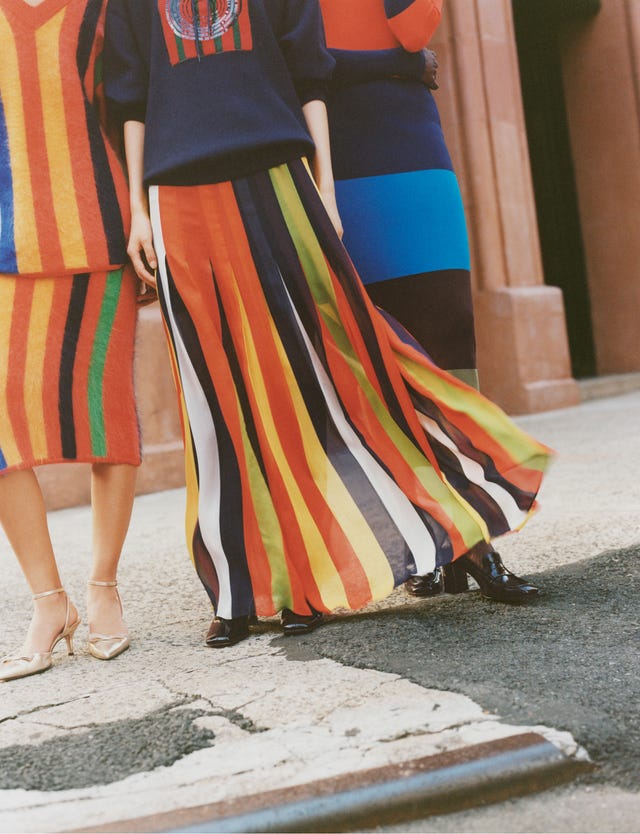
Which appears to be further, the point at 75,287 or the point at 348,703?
the point at 75,287

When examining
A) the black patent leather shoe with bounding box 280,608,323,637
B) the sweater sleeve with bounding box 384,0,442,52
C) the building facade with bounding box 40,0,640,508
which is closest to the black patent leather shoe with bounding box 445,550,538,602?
the black patent leather shoe with bounding box 280,608,323,637

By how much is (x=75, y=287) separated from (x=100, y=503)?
0.44m

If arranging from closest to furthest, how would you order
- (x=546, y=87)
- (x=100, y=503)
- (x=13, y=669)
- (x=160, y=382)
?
(x=13, y=669) < (x=100, y=503) < (x=160, y=382) < (x=546, y=87)

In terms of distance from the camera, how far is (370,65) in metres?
2.19

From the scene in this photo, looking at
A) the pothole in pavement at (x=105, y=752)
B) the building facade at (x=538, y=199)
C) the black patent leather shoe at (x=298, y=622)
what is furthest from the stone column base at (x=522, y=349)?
the pothole in pavement at (x=105, y=752)

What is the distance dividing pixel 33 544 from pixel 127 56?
978mm

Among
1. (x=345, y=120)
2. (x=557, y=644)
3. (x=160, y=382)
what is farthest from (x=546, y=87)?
(x=557, y=644)

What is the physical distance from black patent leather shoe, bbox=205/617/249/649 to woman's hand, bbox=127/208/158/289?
691mm

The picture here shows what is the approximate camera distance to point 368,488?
6.76ft

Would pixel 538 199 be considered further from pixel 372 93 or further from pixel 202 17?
pixel 202 17

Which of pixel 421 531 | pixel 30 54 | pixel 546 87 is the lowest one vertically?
pixel 421 531

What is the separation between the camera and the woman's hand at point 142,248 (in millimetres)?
2039

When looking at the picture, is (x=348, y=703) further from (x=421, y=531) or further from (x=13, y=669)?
(x=13, y=669)

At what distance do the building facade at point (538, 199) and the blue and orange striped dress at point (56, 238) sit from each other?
301cm
